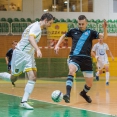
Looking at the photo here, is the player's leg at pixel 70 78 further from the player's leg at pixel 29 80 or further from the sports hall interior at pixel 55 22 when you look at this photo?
the sports hall interior at pixel 55 22

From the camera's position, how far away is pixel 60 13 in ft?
92.7

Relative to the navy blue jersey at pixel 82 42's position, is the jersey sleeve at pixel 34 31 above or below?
above

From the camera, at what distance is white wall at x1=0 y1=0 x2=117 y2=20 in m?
27.2

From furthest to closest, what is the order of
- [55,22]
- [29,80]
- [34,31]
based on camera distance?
[55,22]
[29,80]
[34,31]

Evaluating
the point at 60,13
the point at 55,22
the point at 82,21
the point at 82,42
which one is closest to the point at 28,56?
the point at 82,42

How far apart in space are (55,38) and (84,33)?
46.9 ft

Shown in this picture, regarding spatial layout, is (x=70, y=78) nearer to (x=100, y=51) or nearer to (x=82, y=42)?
(x=82, y=42)

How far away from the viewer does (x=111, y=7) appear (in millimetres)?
29078

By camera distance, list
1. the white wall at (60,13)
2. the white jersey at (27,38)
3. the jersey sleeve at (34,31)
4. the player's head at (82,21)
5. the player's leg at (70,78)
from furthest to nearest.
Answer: the white wall at (60,13) → the player's head at (82,21) → the player's leg at (70,78) → the white jersey at (27,38) → the jersey sleeve at (34,31)

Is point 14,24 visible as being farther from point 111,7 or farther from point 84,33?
point 84,33

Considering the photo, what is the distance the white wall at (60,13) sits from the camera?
27152mm

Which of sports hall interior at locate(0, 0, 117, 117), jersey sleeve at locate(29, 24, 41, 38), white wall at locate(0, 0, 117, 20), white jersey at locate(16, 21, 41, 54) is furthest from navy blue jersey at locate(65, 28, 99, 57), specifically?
white wall at locate(0, 0, 117, 20)

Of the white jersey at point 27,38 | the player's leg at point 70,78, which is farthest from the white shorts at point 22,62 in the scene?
the player's leg at point 70,78

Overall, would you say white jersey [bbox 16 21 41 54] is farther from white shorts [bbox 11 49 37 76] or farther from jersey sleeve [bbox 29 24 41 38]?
white shorts [bbox 11 49 37 76]
